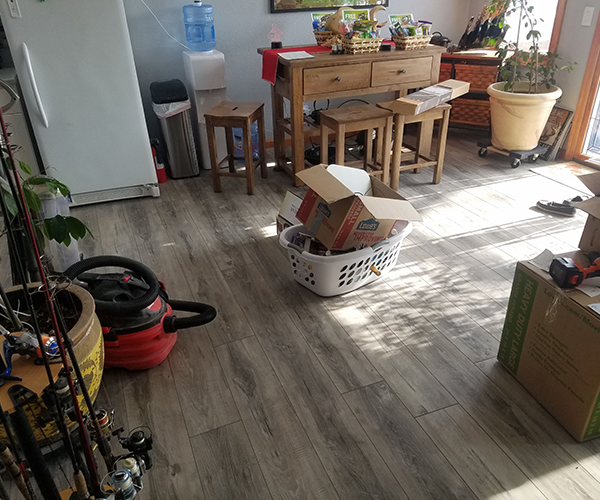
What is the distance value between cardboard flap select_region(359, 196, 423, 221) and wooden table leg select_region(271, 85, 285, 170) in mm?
1779

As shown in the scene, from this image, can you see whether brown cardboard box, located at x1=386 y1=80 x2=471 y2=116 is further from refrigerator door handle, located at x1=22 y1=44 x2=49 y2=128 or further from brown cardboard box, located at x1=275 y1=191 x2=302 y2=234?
refrigerator door handle, located at x1=22 y1=44 x2=49 y2=128

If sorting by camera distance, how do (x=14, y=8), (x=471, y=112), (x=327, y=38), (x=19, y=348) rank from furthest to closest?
(x=471, y=112) < (x=327, y=38) < (x=14, y=8) < (x=19, y=348)

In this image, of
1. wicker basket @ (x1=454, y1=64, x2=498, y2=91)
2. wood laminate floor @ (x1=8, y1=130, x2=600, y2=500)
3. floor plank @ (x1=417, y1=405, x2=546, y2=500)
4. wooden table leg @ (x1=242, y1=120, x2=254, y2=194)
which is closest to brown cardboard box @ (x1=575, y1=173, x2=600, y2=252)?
wood laminate floor @ (x1=8, y1=130, x2=600, y2=500)

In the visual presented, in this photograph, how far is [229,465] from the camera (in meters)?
1.53

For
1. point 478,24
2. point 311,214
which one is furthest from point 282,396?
point 478,24

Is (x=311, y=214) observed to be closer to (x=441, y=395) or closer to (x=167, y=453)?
(x=441, y=395)

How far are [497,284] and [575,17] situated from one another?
8.21ft

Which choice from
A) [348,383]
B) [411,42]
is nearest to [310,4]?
[411,42]

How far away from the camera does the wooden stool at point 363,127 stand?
3.10m

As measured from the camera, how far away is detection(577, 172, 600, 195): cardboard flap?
167 centimetres

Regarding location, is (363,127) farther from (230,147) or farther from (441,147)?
(230,147)

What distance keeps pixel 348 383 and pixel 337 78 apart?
2.14 meters

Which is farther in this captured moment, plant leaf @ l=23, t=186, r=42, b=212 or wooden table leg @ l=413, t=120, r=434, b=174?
wooden table leg @ l=413, t=120, r=434, b=174

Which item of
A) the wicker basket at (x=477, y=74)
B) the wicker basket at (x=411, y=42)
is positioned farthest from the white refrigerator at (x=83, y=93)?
the wicker basket at (x=477, y=74)
